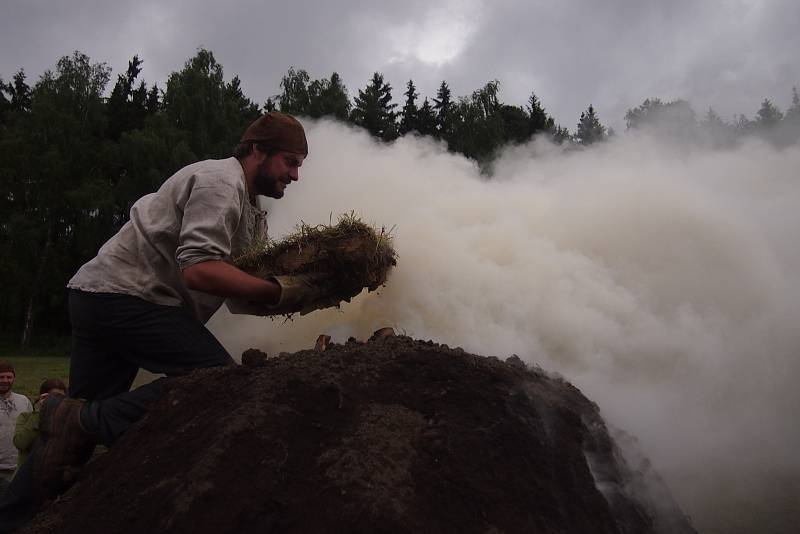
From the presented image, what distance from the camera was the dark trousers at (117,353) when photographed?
9.41 feet

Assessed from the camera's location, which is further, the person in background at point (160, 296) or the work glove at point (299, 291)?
the work glove at point (299, 291)

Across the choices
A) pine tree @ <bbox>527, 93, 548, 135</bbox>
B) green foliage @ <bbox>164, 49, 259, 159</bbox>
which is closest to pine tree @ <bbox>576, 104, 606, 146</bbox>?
pine tree @ <bbox>527, 93, 548, 135</bbox>

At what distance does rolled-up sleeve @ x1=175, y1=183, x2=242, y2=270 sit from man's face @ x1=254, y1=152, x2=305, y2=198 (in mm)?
258

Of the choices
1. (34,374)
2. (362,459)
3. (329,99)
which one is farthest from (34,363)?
(362,459)

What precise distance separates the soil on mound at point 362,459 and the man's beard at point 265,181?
813mm

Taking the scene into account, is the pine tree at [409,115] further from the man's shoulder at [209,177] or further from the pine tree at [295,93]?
the man's shoulder at [209,177]

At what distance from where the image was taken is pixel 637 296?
732cm

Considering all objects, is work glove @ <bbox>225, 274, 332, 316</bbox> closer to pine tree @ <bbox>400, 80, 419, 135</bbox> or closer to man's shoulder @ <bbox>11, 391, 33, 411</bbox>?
man's shoulder @ <bbox>11, 391, 33, 411</bbox>

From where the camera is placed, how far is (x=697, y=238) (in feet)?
26.2

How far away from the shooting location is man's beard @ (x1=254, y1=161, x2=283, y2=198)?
Answer: 3.12 m

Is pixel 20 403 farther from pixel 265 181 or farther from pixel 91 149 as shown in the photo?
pixel 91 149

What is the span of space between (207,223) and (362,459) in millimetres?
1179

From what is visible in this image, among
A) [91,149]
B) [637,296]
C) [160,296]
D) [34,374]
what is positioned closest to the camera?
[160,296]

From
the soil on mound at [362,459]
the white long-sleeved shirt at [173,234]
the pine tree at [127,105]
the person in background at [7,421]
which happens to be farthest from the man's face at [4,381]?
the pine tree at [127,105]
